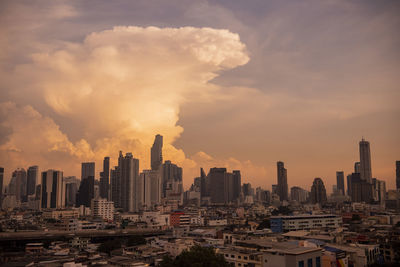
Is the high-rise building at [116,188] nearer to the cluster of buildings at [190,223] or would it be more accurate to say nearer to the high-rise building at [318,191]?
the cluster of buildings at [190,223]

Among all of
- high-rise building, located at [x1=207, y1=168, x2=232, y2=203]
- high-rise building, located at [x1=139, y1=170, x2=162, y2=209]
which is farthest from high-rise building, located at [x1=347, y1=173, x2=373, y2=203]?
high-rise building, located at [x1=139, y1=170, x2=162, y2=209]

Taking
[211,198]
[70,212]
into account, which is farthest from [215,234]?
[211,198]

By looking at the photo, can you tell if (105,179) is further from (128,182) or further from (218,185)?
(218,185)

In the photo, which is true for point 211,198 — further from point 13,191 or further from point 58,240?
point 58,240

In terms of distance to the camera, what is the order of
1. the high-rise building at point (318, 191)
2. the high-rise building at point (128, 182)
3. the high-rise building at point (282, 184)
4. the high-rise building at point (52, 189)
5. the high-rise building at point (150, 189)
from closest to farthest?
1. the high-rise building at point (128, 182)
2. the high-rise building at point (52, 189)
3. the high-rise building at point (318, 191)
4. the high-rise building at point (150, 189)
5. the high-rise building at point (282, 184)

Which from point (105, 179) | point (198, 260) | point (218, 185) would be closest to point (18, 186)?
point (105, 179)

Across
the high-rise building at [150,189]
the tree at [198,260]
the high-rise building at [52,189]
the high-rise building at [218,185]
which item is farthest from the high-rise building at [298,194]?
the tree at [198,260]

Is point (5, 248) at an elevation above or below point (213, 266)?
below
